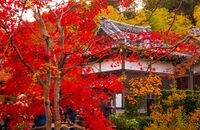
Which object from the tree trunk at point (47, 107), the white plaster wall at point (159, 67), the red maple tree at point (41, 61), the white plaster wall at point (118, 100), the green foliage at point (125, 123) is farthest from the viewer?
the white plaster wall at point (159, 67)

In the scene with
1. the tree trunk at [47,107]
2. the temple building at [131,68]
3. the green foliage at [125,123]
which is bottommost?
the green foliage at [125,123]

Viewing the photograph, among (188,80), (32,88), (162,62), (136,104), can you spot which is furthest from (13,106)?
(188,80)

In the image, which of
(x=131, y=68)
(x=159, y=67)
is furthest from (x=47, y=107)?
(x=159, y=67)

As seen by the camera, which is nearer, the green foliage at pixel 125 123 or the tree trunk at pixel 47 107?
the tree trunk at pixel 47 107

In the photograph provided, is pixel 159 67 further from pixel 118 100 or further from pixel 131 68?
pixel 118 100

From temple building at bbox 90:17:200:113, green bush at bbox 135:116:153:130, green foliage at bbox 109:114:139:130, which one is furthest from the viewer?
temple building at bbox 90:17:200:113

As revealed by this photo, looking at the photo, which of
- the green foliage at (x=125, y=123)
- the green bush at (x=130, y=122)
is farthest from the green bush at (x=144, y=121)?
the green foliage at (x=125, y=123)

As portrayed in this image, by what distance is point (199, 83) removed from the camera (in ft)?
72.6

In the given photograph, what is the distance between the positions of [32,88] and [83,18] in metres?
2.80

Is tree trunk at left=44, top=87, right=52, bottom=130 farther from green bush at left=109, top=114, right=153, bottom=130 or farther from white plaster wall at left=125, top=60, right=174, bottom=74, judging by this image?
white plaster wall at left=125, top=60, right=174, bottom=74

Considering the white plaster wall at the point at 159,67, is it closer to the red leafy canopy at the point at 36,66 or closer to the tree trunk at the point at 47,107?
the red leafy canopy at the point at 36,66

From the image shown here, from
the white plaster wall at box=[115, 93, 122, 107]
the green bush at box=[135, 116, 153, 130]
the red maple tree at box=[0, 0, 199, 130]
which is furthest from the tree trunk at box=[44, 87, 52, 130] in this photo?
the white plaster wall at box=[115, 93, 122, 107]

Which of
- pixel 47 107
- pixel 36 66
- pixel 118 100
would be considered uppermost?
pixel 36 66

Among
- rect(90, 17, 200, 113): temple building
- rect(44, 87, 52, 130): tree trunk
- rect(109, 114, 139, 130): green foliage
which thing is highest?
rect(90, 17, 200, 113): temple building
